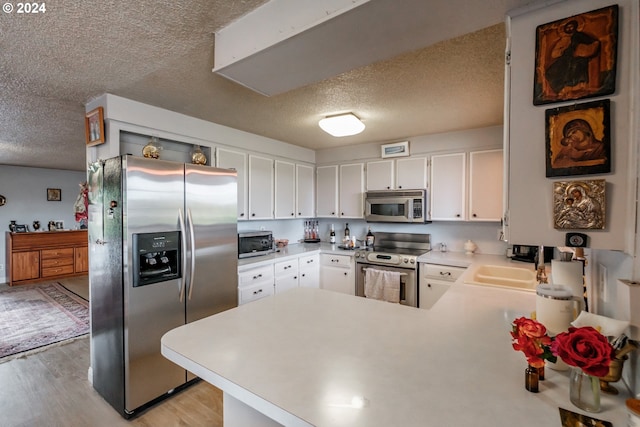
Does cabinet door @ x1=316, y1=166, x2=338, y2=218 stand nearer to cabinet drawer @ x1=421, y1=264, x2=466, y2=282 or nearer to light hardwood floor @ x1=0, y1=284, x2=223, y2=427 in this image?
cabinet drawer @ x1=421, y1=264, x2=466, y2=282

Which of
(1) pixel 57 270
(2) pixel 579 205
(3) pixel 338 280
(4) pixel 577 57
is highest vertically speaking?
(4) pixel 577 57

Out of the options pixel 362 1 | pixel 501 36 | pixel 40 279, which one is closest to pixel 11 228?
pixel 40 279

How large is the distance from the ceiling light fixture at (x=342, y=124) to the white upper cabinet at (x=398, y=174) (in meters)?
1.19

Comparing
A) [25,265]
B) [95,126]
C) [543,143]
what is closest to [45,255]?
[25,265]

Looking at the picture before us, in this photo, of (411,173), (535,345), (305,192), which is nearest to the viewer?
(535,345)

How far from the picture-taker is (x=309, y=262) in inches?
150

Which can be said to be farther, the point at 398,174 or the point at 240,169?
the point at 398,174

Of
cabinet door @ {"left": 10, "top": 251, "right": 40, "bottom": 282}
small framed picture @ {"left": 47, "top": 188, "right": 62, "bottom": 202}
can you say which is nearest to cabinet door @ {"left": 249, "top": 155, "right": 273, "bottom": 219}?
cabinet door @ {"left": 10, "top": 251, "right": 40, "bottom": 282}

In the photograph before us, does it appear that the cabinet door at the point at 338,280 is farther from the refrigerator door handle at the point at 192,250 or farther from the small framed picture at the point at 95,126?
the small framed picture at the point at 95,126

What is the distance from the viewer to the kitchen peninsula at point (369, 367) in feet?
2.53

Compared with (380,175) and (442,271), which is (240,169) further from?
(442,271)

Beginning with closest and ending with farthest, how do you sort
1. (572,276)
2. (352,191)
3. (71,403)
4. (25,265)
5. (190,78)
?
1. (572,276)
2. (190,78)
3. (71,403)
4. (352,191)
5. (25,265)

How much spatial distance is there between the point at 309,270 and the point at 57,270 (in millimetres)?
5648

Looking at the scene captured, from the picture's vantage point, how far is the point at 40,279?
5.69 m
